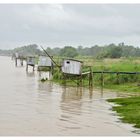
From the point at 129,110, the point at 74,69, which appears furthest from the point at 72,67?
the point at 129,110

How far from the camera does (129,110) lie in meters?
19.4

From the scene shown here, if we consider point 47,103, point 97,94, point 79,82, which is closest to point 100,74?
point 79,82

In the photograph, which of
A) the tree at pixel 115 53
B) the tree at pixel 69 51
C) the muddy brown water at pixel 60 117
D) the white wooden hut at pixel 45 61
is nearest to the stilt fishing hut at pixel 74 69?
the muddy brown water at pixel 60 117

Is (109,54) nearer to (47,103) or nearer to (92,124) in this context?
(47,103)

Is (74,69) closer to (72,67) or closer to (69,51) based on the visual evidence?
(72,67)

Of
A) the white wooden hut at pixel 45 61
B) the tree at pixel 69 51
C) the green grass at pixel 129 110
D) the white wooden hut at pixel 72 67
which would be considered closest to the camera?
the green grass at pixel 129 110

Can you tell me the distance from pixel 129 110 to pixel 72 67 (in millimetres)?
16287

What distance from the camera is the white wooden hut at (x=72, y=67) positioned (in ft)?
115

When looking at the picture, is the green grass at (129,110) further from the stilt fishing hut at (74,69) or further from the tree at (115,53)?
the tree at (115,53)

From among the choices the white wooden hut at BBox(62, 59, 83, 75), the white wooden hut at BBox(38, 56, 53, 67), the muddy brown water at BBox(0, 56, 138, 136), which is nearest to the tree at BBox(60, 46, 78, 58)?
the white wooden hut at BBox(38, 56, 53, 67)

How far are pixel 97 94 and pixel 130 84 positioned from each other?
19.6ft

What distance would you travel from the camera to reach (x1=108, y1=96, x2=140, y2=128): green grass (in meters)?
16.8

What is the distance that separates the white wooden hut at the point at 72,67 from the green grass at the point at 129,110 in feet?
34.8

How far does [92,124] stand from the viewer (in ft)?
53.9
